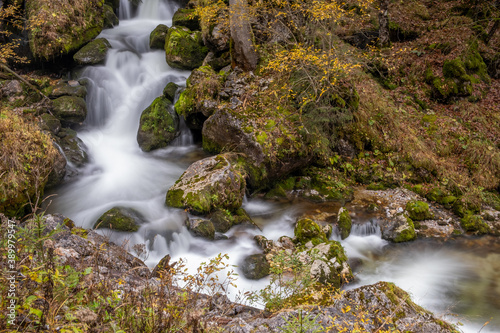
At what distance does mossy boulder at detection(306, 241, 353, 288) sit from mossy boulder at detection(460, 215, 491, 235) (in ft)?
14.5

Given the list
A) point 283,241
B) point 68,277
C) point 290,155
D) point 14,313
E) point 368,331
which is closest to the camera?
point 14,313

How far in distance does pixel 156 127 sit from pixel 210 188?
4.08m

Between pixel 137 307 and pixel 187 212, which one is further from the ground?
pixel 137 307

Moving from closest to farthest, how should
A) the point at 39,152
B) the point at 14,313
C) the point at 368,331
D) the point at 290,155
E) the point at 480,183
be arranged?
the point at 14,313, the point at 368,331, the point at 39,152, the point at 290,155, the point at 480,183

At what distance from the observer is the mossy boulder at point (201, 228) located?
6.53 m

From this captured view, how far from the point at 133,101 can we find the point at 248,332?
34.3 ft

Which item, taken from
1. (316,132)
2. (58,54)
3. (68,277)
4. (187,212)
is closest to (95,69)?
(58,54)

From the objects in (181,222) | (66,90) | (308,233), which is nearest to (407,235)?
(308,233)

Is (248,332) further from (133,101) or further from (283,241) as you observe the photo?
(133,101)

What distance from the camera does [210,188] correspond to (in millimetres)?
7086

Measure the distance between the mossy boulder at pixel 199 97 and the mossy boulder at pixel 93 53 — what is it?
4.01 m

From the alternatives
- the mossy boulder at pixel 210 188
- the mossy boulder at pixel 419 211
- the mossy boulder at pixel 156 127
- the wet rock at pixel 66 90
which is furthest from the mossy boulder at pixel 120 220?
the mossy boulder at pixel 419 211

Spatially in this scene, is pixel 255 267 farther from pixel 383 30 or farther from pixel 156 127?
pixel 383 30

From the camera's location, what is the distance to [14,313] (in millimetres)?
1865
